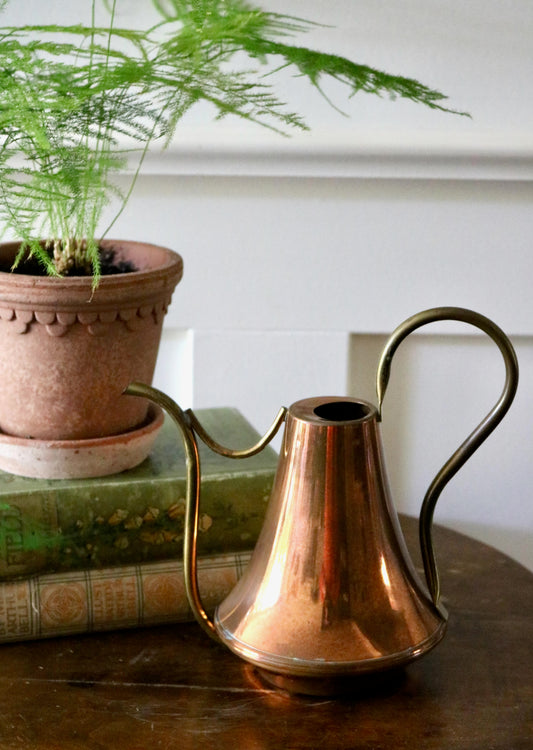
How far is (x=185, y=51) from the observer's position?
568mm

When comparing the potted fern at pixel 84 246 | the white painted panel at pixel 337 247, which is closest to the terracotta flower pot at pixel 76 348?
the potted fern at pixel 84 246

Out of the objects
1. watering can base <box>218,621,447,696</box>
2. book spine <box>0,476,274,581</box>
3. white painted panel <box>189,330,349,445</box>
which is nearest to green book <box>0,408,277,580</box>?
book spine <box>0,476,274,581</box>

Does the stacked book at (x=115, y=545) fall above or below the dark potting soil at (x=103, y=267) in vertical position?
below

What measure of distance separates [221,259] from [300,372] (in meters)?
0.15

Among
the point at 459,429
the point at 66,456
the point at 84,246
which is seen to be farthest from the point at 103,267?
the point at 459,429

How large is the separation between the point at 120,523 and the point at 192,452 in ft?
0.36

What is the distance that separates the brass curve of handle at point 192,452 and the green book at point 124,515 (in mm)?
74

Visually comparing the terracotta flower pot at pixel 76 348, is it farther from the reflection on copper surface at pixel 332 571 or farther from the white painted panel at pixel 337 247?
the white painted panel at pixel 337 247

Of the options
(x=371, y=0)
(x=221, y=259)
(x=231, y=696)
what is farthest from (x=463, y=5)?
(x=231, y=696)

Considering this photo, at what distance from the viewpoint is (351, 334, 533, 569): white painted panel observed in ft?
3.24

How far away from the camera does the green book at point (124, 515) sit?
0.59m

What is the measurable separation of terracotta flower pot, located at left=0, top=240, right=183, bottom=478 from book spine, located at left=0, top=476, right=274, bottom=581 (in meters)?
0.05

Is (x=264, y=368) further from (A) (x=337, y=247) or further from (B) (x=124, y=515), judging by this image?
(B) (x=124, y=515)

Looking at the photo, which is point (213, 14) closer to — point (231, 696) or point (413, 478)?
point (231, 696)
